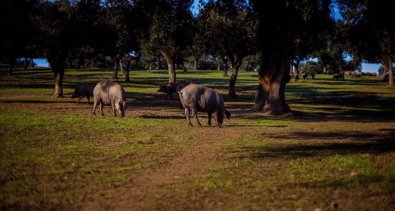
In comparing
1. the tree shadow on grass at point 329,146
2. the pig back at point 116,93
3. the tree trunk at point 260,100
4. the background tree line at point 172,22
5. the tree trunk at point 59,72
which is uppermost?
the background tree line at point 172,22

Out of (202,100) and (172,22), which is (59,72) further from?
(202,100)

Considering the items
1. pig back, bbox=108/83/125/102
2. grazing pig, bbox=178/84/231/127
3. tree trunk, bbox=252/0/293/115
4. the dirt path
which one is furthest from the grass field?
tree trunk, bbox=252/0/293/115

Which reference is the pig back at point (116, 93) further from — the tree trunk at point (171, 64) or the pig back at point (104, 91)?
the tree trunk at point (171, 64)

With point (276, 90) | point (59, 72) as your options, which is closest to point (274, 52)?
point (276, 90)

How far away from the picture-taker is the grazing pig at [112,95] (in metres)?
22.8

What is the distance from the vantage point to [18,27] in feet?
92.7

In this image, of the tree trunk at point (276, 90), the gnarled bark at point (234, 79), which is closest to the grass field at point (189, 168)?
the tree trunk at point (276, 90)

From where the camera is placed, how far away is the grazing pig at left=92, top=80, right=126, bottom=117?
2277cm

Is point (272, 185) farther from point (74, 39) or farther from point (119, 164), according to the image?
point (74, 39)

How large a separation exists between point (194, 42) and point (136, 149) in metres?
35.3

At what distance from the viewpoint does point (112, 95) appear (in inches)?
906

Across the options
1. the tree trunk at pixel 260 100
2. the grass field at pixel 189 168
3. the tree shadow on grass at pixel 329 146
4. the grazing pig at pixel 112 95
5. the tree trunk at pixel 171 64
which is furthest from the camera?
the tree trunk at pixel 171 64

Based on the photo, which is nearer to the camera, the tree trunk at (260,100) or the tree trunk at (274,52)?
the tree trunk at (274,52)

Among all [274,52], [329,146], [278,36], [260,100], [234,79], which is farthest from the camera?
[234,79]
